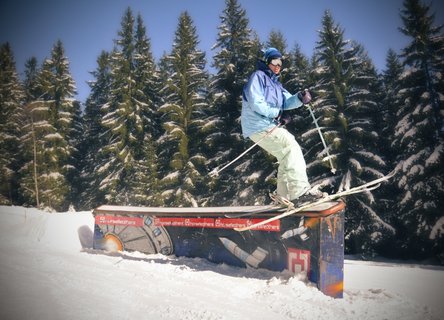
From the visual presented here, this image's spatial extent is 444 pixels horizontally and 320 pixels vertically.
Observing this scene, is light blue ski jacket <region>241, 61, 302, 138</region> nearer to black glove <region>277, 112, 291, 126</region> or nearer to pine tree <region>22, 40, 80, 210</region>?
black glove <region>277, 112, 291, 126</region>

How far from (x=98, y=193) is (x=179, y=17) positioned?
17.5m

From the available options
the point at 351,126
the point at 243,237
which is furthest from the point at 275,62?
the point at 351,126

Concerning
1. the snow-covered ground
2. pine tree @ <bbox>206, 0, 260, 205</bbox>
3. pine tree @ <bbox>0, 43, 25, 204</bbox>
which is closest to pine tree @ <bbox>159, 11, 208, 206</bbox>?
pine tree @ <bbox>206, 0, 260, 205</bbox>

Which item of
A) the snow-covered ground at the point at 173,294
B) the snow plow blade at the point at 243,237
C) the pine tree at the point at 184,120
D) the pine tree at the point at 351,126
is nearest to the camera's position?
the snow-covered ground at the point at 173,294

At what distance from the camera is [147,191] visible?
23656 millimetres

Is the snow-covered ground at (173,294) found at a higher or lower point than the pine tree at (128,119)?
lower

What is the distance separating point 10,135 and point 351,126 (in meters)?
29.2

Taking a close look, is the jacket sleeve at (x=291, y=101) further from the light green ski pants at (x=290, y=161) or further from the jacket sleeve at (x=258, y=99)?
the light green ski pants at (x=290, y=161)

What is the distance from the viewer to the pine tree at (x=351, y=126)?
16766 mm

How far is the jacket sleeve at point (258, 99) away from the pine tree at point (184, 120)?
634 inches

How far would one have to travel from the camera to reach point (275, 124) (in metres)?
4.93

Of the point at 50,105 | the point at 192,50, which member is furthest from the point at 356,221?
the point at 50,105

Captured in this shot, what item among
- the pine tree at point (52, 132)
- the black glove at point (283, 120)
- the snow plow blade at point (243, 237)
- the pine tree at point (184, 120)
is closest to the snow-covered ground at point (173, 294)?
the snow plow blade at point (243, 237)

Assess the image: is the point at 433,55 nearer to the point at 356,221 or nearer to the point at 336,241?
the point at 356,221
